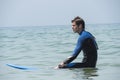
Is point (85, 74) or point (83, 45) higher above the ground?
point (83, 45)

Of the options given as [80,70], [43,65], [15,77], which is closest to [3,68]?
[43,65]

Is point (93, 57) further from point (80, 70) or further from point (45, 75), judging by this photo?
point (45, 75)

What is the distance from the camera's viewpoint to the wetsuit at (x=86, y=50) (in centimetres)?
991

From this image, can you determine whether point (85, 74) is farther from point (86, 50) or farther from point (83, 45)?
point (83, 45)

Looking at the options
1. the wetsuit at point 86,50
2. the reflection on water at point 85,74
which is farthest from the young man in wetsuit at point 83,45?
the reflection on water at point 85,74

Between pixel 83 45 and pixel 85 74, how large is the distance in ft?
2.99

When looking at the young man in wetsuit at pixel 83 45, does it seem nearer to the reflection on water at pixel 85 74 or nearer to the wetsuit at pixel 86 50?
the wetsuit at pixel 86 50

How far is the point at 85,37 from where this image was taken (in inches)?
392

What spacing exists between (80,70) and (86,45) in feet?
3.50

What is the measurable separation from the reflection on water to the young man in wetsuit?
0.56 feet

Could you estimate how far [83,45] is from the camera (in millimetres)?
10016

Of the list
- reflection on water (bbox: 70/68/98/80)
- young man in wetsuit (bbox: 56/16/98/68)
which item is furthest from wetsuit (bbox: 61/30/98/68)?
reflection on water (bbox: 70/68/98/80)

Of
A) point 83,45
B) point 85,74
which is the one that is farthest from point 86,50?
point 85,74

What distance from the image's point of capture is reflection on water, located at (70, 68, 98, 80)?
386 inches
